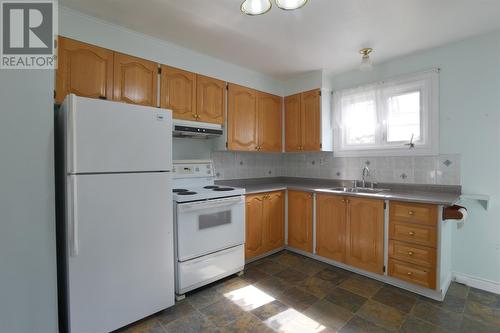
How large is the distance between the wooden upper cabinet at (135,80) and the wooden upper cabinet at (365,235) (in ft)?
7.52

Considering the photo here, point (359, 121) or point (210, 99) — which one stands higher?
point (210, 99)

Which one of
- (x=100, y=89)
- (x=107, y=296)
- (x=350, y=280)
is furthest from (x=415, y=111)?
(x=107, y=296)

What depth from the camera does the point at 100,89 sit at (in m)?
1.96

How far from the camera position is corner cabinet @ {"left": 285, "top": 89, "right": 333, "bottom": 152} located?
10.2 feet

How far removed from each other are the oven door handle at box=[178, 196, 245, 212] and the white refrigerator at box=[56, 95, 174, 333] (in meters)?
0.18

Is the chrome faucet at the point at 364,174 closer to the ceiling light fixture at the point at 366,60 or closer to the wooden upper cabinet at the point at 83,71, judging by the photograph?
the ceiling light fixture at the point at 366,60

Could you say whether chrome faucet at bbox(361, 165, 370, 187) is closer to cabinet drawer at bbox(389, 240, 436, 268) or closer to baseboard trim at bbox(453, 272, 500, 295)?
cabinet drawer at bbox(389, 240, 436, 268)

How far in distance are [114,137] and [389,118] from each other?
2.84 metres

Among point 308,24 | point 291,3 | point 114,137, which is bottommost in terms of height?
point 114,137

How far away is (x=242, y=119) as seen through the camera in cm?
298

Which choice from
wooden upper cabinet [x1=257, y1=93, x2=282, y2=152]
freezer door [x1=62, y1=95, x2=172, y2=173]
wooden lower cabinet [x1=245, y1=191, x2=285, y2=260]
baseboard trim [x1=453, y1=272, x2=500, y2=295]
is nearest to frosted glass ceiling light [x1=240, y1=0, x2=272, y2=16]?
freezer door [x1=62, y1=95, x2=172, y2=173]

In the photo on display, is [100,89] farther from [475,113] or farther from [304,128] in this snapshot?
[475,113]

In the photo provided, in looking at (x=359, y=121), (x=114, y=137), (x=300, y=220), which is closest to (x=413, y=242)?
(x=300, y=220)

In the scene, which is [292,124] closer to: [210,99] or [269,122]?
[269,122]
